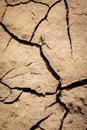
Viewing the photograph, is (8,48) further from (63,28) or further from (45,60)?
(63,28)

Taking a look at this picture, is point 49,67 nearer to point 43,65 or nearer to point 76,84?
point 43,65

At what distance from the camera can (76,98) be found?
1.96 meters

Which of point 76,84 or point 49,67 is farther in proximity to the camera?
point 49,67

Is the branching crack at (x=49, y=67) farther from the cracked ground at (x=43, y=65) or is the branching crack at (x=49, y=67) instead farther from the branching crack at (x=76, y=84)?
the branching crack at (x=76, y=84)

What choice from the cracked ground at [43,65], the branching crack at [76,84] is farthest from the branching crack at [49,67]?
the branching crack at [76,84]

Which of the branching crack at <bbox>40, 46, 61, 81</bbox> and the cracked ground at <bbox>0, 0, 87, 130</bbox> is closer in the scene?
the cracked ground at <bbox>0, 0, 87, 130</bbox>

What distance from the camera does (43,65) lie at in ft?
7.23

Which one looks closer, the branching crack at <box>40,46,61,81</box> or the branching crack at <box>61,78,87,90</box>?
the branching crack at <box>61,78,87,90</box>

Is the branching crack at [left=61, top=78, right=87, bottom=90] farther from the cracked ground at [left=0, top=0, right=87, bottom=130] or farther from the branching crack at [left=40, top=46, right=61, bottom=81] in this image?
the branching crack at [left=40, top=46, right=61, bottom=81]

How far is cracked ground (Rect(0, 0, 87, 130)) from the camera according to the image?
192 centimetres

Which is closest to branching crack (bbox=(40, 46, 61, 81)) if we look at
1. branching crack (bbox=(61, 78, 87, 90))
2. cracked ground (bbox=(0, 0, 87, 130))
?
cracked ground (bbox=(0, 0, 87, 130))

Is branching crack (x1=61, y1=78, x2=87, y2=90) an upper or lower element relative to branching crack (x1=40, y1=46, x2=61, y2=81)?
lower

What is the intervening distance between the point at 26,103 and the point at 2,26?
108 cm

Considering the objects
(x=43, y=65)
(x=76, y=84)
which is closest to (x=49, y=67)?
(x=43, y=65)
